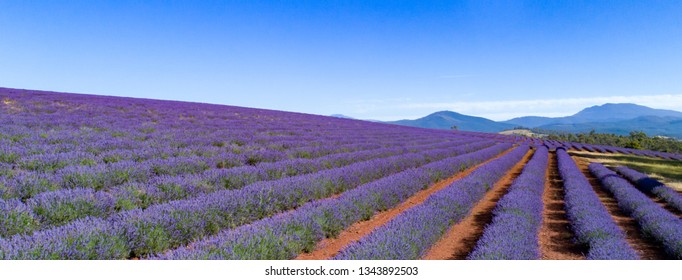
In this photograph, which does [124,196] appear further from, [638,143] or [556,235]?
[638,143]

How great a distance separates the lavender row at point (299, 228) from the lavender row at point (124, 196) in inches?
57.3

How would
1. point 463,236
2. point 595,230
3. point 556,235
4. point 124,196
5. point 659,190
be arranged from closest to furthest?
point 124,196, point 595,230, point 463,236, point 556,235, point 659,190

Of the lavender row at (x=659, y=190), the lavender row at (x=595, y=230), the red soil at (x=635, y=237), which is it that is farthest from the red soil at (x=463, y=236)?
the lavender row at (x=659, y=190)

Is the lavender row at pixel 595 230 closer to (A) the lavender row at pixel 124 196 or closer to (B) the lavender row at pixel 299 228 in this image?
(B) the lavender row at pixel 299 228

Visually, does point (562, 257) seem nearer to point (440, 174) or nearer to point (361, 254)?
point (361, 254)

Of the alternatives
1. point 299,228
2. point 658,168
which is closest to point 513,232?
point 299,228

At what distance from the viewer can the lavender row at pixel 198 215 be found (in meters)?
3.41

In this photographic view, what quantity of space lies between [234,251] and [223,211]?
1469 millimetres

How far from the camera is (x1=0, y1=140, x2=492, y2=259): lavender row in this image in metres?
3.41

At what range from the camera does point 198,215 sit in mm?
4195

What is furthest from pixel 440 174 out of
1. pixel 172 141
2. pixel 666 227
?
pixel 172 141

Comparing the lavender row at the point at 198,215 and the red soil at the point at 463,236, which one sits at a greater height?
the lavender row at the point at 198,215

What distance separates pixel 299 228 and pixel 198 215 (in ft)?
4.13

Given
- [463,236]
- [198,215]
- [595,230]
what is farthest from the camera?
[463,236]
